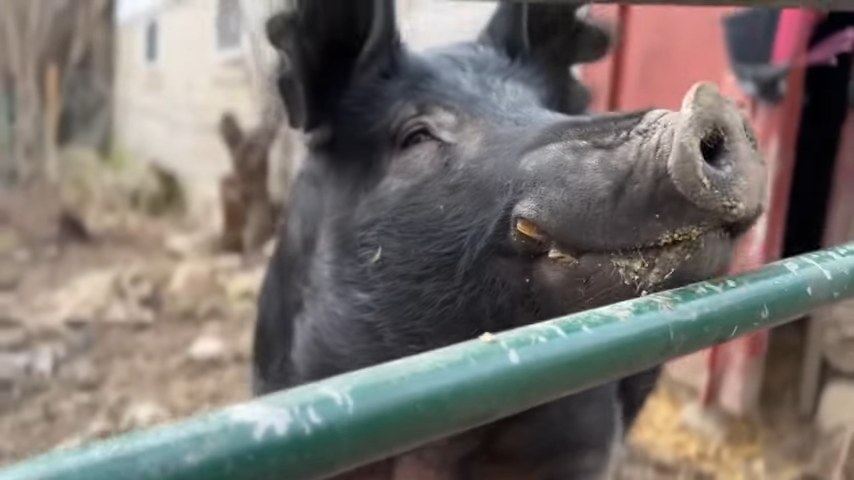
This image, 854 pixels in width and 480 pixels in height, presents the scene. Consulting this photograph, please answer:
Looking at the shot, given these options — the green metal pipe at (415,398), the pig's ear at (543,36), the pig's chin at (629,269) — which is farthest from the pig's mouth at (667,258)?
the pig's ear at (543,36)

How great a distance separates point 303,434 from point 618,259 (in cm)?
69

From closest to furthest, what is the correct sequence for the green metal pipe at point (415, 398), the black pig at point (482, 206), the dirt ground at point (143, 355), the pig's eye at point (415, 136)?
the green metal pipe at point (415, 398) → the black pig at point (482, 206) → the pig's eye at point (415, 136) → the dirt ground at point (143, 355)

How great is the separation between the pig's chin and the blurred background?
2.02 feet

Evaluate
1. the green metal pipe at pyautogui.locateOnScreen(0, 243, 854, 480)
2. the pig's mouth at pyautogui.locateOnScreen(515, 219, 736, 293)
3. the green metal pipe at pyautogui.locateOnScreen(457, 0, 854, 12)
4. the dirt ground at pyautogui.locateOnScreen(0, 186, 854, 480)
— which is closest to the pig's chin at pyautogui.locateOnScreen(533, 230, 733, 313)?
the pig's mouth at pyautogui.locateOnScreen(515, 219, 736, 293)

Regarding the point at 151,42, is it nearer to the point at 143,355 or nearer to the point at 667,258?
the point at 143,355

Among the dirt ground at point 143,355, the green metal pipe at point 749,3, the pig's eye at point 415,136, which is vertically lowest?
the dirt ground at point 143,355

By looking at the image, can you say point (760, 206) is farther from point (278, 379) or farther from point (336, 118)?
point (278, 379)

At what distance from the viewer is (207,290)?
4551mm

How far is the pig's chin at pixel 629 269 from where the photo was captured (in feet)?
3.86

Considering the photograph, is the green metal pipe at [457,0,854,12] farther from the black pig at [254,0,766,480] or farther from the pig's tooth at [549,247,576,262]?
the pig's tooth at [549,247,576,262]

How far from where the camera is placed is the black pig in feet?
3.88

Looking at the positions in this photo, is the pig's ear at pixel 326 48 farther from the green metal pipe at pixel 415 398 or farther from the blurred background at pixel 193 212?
the green metal pipe at pixel 415 398

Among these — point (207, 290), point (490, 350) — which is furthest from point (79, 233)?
point (490, 350)

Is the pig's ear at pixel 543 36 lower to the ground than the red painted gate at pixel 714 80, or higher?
higher
